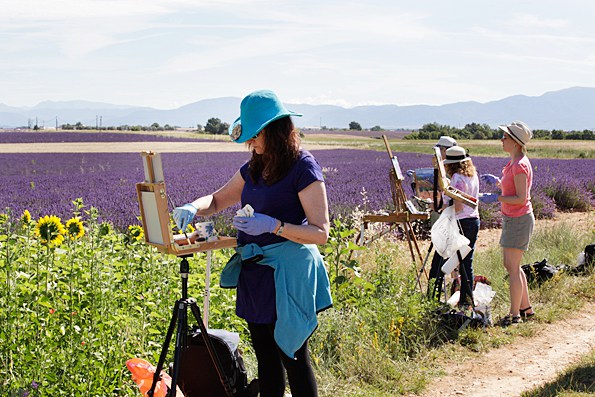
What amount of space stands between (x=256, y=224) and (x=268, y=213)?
0.63 feet

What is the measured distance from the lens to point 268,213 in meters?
2.92

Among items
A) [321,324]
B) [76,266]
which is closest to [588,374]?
[321,324]

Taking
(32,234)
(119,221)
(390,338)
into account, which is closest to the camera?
(32,234)

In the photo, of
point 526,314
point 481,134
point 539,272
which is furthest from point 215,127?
point 526,314

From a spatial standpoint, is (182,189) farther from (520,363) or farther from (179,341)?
(179,341)

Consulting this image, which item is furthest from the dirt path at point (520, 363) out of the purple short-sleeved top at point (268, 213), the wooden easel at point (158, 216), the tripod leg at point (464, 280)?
the wooden easel at point (158, 216)

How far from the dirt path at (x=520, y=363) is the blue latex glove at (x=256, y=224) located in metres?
2.05

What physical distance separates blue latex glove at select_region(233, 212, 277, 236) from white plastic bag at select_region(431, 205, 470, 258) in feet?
8.21

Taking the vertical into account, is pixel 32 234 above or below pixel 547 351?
above

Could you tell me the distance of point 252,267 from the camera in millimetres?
3002

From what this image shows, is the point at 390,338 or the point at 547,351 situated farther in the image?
the point at 547,351

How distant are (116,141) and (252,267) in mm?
41229

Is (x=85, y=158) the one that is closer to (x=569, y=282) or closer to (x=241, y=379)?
(x=569, y=282)

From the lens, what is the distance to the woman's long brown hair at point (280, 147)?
2.81 meters
